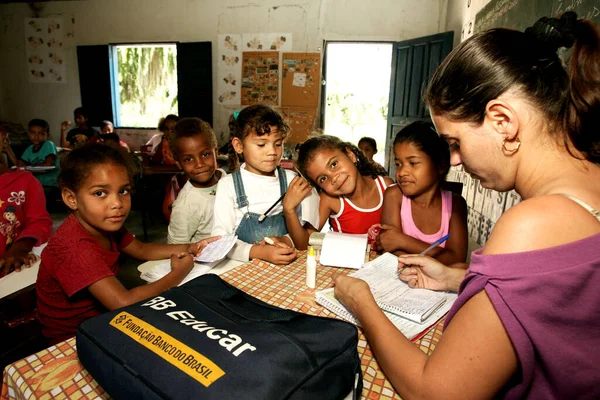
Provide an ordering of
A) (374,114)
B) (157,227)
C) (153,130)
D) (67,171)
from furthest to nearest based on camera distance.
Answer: (374,114) < (153,130) < (157,227) < (67,171)

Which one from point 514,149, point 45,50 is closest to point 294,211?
point 514,149

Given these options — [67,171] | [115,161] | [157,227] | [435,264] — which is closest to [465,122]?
[435,264]

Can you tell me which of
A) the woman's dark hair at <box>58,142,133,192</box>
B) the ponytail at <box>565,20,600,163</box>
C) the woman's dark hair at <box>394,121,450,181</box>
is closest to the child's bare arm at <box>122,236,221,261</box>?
the woman's dark hair at <box>58,142,133,192</box>

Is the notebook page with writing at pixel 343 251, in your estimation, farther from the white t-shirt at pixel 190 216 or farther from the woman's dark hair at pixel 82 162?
the white t-shirt at pixel 190 216

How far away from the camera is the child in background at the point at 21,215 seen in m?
1.77

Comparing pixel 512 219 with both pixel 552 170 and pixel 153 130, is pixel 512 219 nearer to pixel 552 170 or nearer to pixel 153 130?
pixel 552 170

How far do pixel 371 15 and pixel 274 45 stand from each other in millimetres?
1854

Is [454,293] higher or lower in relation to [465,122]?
lower

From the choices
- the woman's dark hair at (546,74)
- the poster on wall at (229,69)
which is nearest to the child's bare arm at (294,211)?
the woman's dark hair at (546,74)

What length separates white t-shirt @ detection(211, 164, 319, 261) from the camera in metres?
1.82

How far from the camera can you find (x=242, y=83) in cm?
684

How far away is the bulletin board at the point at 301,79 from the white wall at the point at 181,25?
200mm

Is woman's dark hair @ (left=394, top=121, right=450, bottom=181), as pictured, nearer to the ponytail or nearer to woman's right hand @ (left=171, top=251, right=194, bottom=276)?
the ponytail

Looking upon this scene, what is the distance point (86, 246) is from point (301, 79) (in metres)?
5.92
